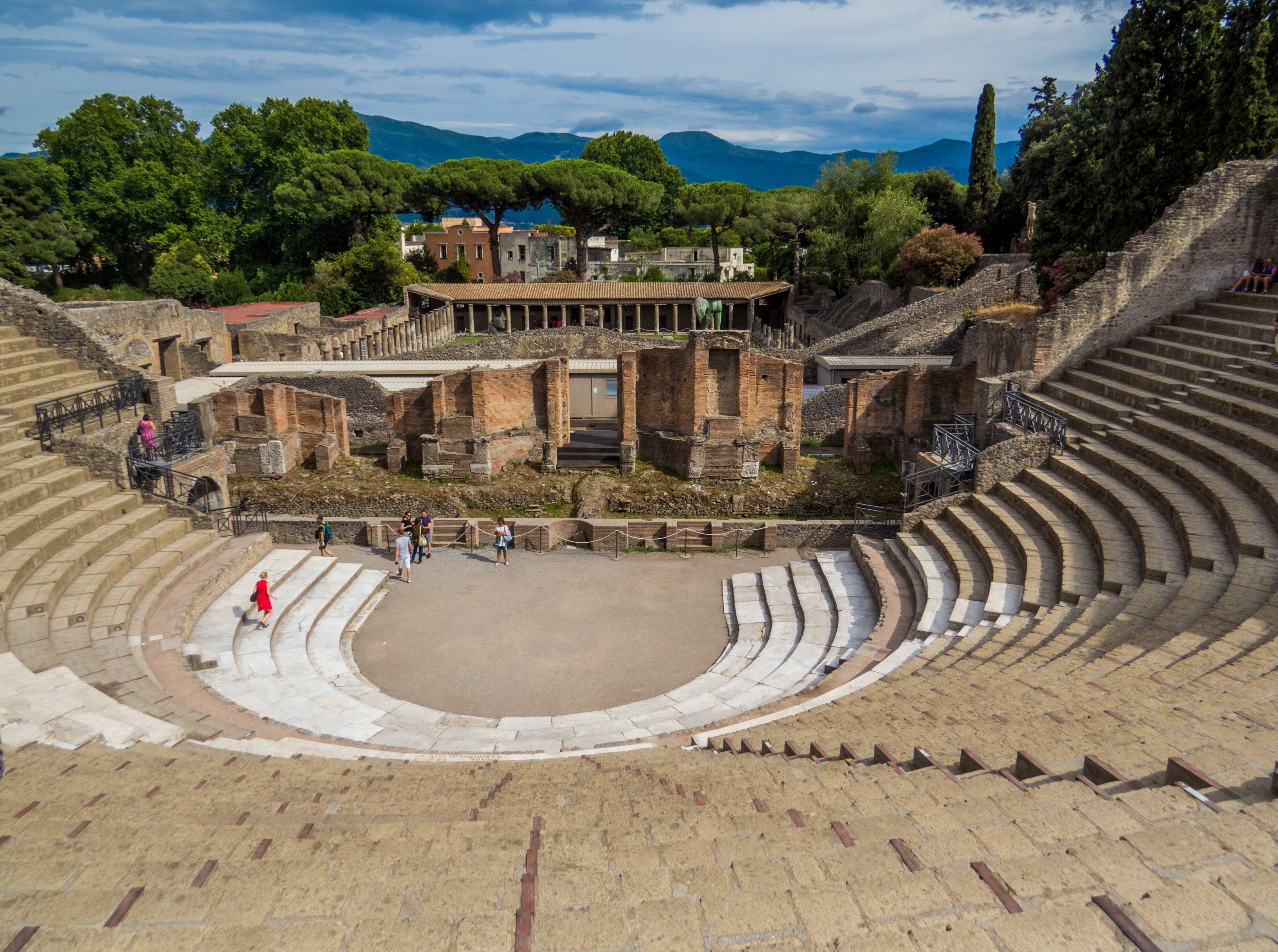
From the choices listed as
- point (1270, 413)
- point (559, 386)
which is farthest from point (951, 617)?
point (559, 386)

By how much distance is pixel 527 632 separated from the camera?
14.2 m

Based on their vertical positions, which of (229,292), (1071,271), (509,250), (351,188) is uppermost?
(351,188)

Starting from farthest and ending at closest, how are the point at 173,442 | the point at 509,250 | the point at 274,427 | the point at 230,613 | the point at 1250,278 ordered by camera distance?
1. the point at 509,250
2. the point at 274,427
3. the point at 1250,278
4. the point at 173,442
5. the point at 230,613

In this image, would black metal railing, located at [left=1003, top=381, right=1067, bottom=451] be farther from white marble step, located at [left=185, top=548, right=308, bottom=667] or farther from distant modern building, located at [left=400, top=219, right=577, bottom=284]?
distant modern building, located at [left=400, top=219, right=577, bottom=284]

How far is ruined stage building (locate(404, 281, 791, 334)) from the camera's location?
1859 inches

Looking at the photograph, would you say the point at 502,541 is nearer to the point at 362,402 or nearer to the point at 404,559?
the point at 404,559

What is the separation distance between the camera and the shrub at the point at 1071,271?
2209 cm

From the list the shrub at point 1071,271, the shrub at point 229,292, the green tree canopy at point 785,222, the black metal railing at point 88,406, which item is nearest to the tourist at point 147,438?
the black metal railing at point 88,406

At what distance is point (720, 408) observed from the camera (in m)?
21.0

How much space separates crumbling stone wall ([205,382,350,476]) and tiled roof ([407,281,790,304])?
89.0 ft

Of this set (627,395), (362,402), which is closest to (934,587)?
(627,395)

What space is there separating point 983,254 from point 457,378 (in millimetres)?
26435

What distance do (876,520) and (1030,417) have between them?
401 centimetres

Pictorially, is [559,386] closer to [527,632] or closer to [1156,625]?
[527,632]
